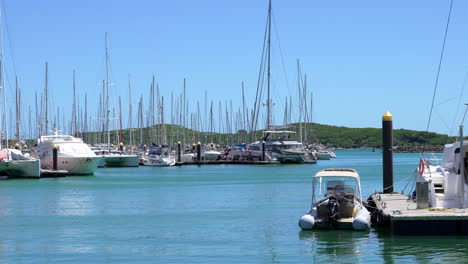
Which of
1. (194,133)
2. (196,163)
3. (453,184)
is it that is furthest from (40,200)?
(194,133)

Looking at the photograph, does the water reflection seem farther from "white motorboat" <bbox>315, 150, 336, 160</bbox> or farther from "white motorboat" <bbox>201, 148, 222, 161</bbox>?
"white motorboat" <bbox>315, 150, 336, 160</bbox>

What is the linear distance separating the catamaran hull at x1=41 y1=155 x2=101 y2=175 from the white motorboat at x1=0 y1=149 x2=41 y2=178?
14.5 feet

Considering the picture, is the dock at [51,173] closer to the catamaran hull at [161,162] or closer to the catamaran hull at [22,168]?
the catamaran hull at [22,168]

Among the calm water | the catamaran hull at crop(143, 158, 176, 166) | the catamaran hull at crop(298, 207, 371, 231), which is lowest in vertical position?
the calm water

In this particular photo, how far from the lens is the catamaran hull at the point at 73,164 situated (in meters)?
79.1

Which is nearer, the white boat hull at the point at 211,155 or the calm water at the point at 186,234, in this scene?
the calm water at the point at 186,234

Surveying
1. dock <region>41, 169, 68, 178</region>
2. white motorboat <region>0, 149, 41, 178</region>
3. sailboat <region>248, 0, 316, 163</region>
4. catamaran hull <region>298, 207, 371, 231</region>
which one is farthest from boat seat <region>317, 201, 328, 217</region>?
sailboat <region>248, 0, 316, 163</region>

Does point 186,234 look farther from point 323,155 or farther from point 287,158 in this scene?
point 323,155

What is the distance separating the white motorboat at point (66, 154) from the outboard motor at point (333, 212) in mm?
52764

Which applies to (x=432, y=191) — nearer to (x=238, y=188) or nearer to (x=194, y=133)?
Answer: (x=238, y=188)

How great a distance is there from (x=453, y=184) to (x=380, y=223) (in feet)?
11.7

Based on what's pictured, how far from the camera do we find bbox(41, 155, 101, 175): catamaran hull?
79125mm

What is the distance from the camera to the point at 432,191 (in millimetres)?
29359

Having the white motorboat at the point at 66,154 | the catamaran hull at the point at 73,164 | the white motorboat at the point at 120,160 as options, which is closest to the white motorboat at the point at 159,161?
the white motorboat at the point at 120,160
